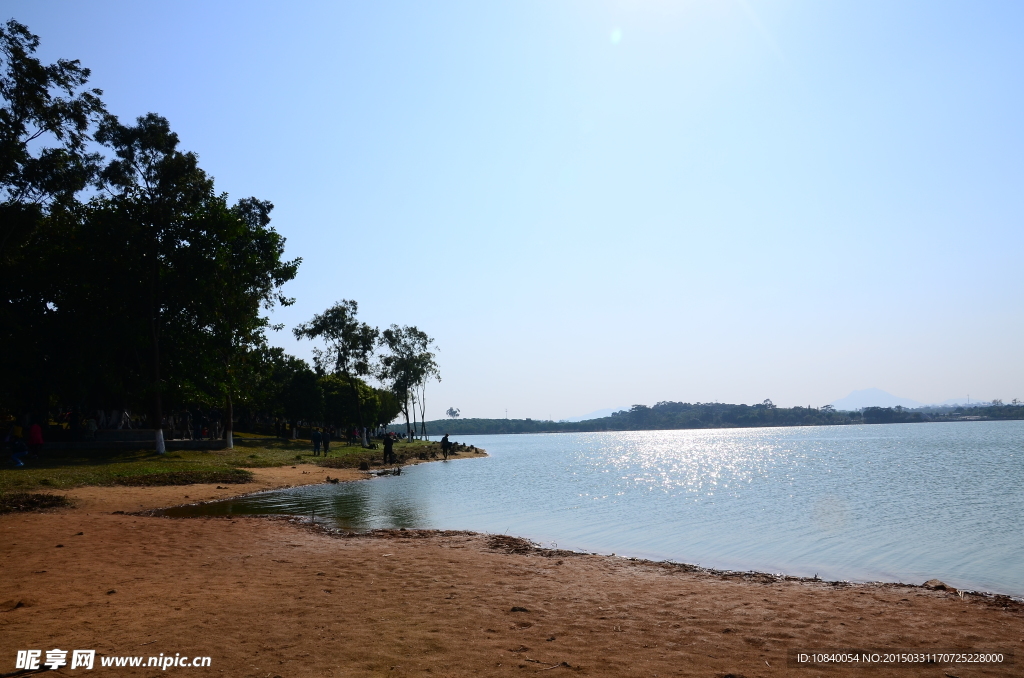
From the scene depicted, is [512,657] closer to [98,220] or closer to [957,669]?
[957,669]

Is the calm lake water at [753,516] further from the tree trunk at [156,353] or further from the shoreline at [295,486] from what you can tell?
the tree trunk at [156,353]

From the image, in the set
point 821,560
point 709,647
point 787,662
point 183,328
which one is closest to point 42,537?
point 709,647

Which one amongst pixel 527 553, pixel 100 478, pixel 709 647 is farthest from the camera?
pixel 100 478

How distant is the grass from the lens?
23723 millimetres

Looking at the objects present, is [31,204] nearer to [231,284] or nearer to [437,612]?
[231,284]

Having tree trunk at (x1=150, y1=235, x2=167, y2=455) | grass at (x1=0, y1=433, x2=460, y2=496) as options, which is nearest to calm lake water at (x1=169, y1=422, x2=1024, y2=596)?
grass at (x1=0, y1=433, x2=460, y2=496)

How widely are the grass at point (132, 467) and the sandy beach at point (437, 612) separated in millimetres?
11368

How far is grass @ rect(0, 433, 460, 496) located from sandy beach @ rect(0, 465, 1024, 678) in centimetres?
1137

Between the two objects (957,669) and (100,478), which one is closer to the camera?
(957,669)

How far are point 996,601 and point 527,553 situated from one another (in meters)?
9.08

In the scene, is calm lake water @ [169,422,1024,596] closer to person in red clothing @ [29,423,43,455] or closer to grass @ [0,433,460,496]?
grass @ [0,433,460,496]

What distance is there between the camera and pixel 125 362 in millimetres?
42938

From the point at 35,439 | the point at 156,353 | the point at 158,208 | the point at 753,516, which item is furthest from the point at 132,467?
Answer: the point at 753,516

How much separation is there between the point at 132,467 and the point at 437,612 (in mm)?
26864
